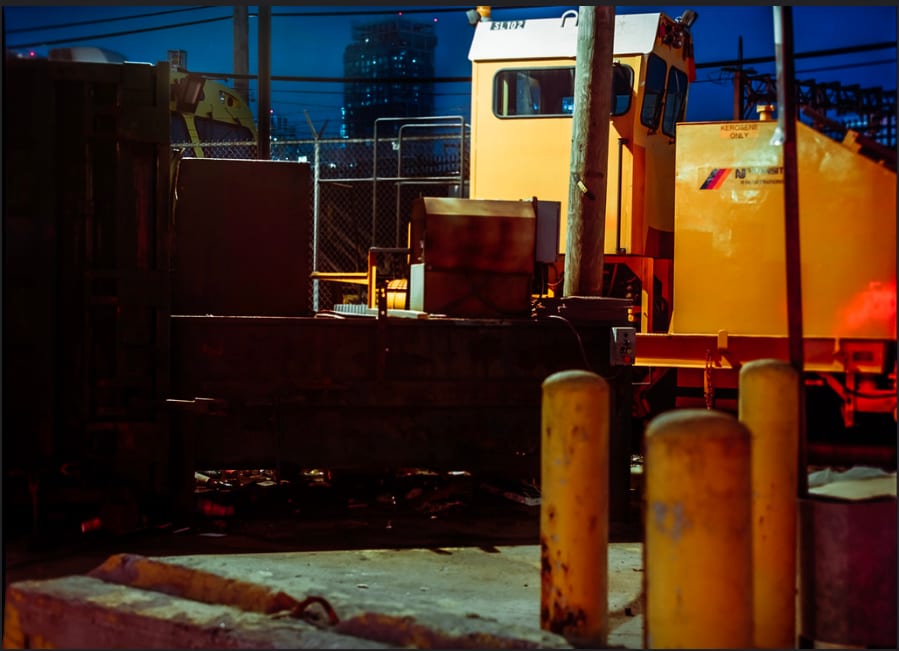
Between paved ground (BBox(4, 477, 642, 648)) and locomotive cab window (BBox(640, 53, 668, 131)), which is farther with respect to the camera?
locomotive cab window (BBox(640, 53, 668, 131))

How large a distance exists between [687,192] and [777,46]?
16.3 ft

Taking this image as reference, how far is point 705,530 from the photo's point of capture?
3510 millimetres

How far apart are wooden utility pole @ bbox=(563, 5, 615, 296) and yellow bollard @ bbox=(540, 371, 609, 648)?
443cm

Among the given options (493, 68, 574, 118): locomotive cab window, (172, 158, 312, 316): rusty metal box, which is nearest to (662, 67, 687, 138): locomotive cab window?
(493, 68, 574, 118): locomotive cab window

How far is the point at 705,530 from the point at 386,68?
29884 mm

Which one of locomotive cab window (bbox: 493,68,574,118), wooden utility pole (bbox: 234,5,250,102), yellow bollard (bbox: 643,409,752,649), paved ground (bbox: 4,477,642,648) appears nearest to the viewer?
yellow bollard (bbox: 643,409,752,649)

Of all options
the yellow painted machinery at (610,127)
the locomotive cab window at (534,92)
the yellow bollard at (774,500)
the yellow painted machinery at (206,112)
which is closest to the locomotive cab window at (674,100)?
the yellow painted machinery at (610,127)

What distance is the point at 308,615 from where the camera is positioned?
472 centimetres

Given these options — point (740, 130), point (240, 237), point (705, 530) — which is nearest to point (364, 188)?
point (740, 130)

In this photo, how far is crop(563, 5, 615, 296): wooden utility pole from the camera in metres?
8.69

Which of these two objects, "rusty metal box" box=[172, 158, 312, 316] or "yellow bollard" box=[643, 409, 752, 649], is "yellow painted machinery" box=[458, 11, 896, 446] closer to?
"rusty metal box" box=[172, 158, 312, 316]

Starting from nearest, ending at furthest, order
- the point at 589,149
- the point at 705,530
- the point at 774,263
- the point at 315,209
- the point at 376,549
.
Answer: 1. the point at 705,530
2. the point at 376,549
3. the point at 589,149
4. the point at 774,263
5. the point at 315,209

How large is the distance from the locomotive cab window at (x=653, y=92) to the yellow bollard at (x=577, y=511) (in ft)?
23.7

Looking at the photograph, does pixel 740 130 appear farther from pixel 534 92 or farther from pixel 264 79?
pixel 264 79
